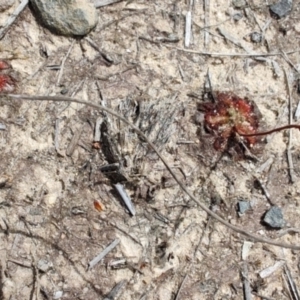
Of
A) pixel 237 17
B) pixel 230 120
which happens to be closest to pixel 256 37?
pixel 237 17

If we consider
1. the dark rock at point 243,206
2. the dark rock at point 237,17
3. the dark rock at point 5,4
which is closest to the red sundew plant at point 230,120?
the dark rock at point 243,206

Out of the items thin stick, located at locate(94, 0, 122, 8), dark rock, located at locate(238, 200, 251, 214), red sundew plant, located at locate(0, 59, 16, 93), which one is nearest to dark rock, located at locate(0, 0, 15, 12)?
red sundew plant, located at locate(0, 59, 16, 93)

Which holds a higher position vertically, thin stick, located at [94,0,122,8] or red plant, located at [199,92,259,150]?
thin stick, located at [94,0,122,8]

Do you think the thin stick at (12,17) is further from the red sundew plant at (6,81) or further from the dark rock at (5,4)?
the red sundew plant at (6,81)

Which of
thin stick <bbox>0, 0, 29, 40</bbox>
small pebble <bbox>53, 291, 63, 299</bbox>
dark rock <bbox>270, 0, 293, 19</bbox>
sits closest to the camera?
small pebble <bbox>53, 291, 63, 299</bbox>

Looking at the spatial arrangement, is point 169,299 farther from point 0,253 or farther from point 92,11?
point 92,11

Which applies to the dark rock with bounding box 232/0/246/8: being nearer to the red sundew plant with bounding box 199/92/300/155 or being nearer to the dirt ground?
the dirt ground
